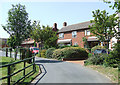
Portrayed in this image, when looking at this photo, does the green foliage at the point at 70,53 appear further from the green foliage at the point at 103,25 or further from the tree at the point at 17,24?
the green foliage at the point at 103,25

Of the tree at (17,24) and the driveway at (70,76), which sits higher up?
the tree at (17,24)

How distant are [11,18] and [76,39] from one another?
18.7 metres

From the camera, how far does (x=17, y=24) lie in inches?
672

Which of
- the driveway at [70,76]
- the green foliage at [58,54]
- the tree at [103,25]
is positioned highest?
the tree at [103,25]

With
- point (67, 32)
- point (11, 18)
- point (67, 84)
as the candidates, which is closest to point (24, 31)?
point (11, 18)

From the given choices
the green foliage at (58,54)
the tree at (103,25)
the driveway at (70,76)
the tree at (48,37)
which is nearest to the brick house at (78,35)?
the tree at (48,37)

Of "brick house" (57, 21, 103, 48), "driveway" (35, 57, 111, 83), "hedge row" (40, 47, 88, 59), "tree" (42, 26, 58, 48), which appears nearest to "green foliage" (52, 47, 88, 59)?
"hedge row" (40, 47, 88, 59)

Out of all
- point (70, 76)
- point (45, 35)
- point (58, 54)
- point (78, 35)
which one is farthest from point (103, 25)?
point (78, 35)

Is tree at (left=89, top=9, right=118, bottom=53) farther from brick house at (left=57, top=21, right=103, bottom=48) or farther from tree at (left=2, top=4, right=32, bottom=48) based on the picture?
brick house at (left=57, top=21, right=103, bottom=48)

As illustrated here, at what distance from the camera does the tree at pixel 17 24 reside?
16.8 m

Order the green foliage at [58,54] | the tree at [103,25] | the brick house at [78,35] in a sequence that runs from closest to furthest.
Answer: the tree at [103,25] → the green foliage at [58,54] → the brick house at [78,35]

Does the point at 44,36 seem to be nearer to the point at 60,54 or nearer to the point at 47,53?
the point at 47,53

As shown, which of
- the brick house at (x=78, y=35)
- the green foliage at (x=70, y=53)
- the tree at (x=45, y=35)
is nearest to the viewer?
the green foliage at (x=70, y=53)

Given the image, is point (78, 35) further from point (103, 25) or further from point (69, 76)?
point (69, 76)
